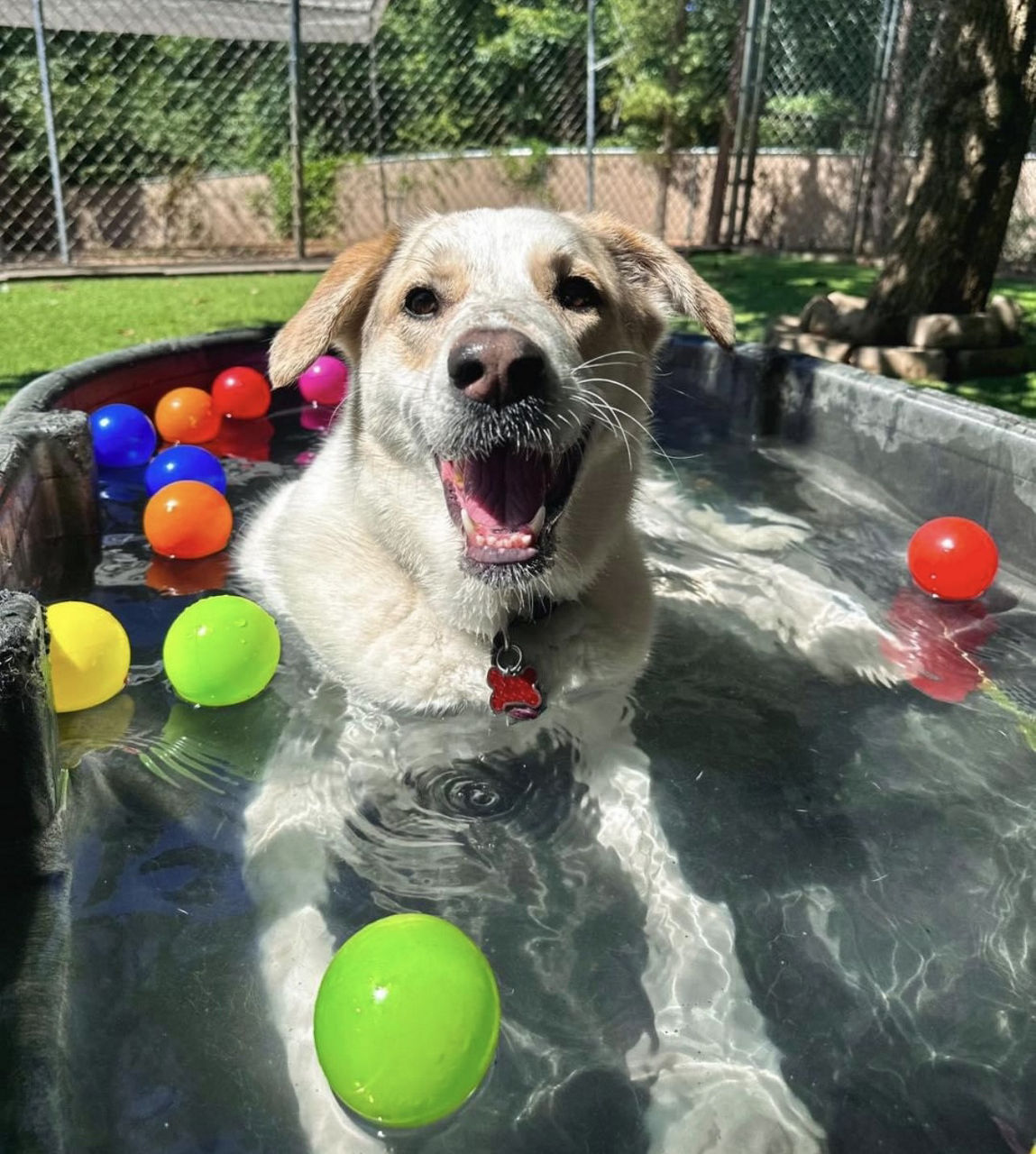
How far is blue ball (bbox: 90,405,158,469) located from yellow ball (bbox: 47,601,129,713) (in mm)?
2365

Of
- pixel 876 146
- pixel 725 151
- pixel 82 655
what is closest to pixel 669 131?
pixel 725 151

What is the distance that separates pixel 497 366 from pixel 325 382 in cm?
456

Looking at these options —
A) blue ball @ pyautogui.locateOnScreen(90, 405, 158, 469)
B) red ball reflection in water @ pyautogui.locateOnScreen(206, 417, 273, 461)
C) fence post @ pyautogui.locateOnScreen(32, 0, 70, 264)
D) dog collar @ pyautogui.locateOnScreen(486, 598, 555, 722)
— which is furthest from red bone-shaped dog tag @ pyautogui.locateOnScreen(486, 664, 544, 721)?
fence post @ pyautogui.locateOnScreen(32, 0, 70, 264)

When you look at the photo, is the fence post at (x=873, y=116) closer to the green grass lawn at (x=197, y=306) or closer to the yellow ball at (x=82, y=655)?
Answer: the green grass lawn at (x=197, y=306)

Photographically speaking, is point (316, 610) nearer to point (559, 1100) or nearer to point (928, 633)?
point (559, 1100)

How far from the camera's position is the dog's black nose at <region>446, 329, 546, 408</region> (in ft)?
7.64

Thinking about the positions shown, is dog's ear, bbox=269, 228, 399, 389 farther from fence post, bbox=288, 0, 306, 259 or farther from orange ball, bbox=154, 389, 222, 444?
fence post, bbox=288, 0, 306, 259

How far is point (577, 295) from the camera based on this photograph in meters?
2.88

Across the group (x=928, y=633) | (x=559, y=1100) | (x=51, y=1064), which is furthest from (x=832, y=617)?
(x=51, y=1064)

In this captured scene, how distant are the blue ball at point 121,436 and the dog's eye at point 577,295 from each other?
3.23m

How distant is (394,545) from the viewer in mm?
3002

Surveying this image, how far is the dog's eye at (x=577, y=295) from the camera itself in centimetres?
285

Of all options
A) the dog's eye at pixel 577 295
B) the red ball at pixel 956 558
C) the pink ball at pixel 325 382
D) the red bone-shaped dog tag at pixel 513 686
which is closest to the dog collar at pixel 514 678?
the red bone-shaped dog tag at pixel 513 686

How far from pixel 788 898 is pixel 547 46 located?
21.4 m
